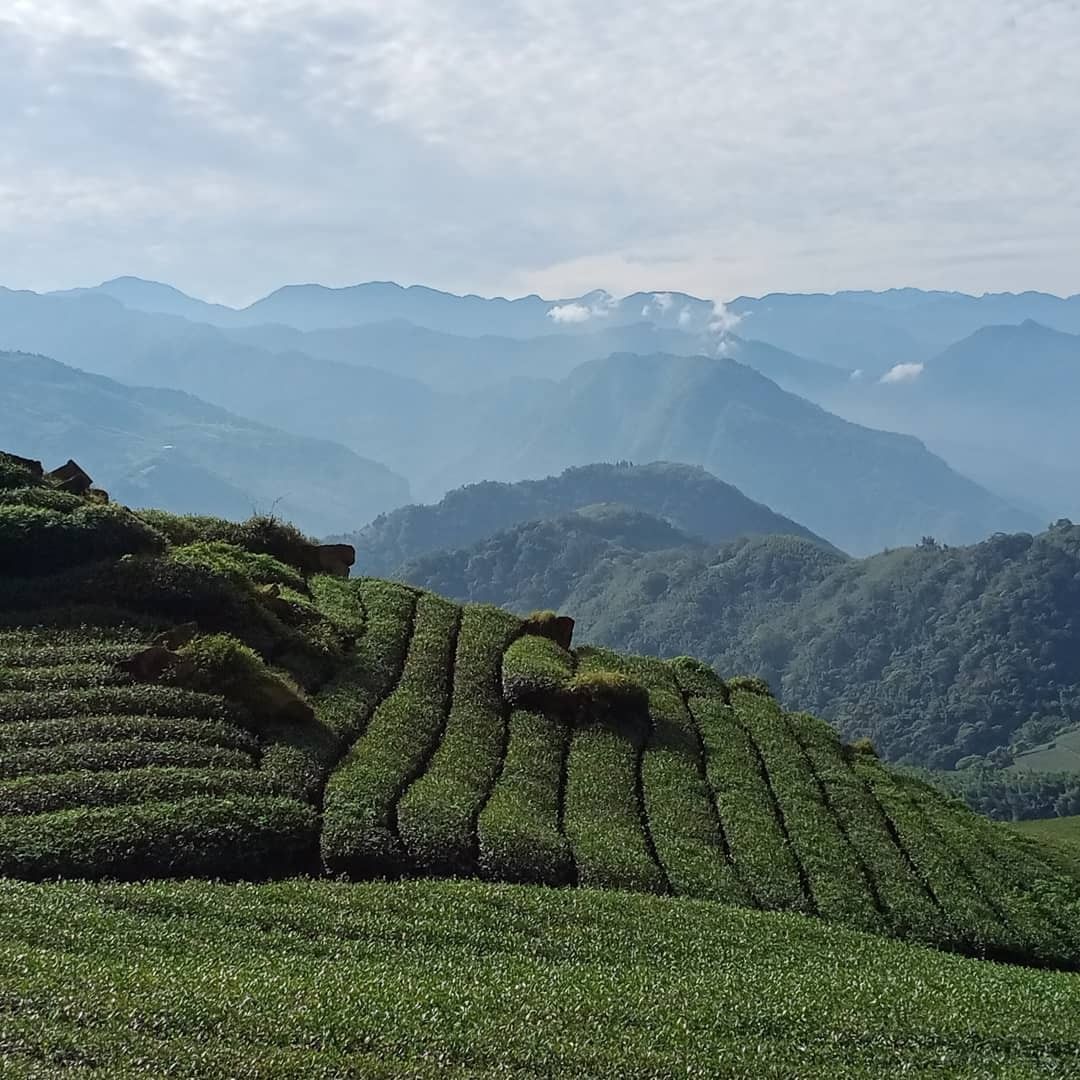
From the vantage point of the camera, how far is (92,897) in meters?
16.7

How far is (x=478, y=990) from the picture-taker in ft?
48.0

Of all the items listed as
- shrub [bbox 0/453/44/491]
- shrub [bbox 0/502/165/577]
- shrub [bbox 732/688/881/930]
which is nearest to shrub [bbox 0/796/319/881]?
shrub [bbox 732/688/881/930]

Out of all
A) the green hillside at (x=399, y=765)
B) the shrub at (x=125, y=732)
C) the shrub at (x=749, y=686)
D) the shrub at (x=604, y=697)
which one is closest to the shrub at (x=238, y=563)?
the green hillside at (x=399, y=765)

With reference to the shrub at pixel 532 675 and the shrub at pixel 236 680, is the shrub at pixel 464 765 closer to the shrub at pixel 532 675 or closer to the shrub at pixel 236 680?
the shrub at pixel 532 675

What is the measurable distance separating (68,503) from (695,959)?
74.7 ft

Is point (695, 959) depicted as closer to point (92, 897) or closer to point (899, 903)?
point (899, 903)

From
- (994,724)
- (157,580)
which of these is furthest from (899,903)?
(994,724)

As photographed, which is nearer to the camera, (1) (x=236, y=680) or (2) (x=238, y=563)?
(1) (x=236, y=680)

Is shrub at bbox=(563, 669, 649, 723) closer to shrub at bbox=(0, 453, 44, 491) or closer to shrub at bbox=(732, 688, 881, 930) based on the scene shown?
shrub at bbox=(732, 688, 881, 930)

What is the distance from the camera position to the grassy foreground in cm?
1209

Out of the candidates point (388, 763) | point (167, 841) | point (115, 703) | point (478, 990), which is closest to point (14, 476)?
point (115, 703)

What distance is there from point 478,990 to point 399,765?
1002 cm

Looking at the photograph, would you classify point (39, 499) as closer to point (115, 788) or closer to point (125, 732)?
point (125, 732)

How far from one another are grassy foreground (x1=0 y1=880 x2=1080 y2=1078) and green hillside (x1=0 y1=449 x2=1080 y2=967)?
5.35ft
